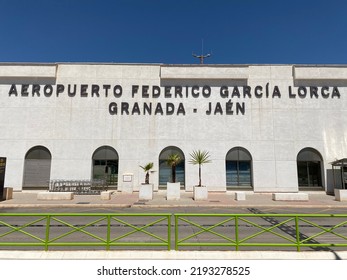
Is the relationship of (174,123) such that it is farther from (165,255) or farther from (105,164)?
(165,255)

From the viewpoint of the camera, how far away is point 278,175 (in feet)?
84.1

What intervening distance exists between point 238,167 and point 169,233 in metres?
20.0

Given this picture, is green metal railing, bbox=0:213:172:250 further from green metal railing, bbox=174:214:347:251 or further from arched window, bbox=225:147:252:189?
arched window, bbox=225:147:252:189

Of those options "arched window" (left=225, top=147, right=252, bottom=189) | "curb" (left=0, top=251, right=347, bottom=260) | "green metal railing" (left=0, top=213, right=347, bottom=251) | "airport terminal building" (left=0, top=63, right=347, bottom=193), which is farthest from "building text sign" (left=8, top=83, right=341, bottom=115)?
"curb" (left=0, top=251, right=347, bottom=260)

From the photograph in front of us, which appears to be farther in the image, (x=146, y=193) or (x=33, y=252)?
(x=146, y=193)

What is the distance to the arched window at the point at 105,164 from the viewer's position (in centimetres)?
2583

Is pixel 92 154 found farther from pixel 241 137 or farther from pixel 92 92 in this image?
pixel 241 137

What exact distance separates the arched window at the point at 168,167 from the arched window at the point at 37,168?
11.1 m

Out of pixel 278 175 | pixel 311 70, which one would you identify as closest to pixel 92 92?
pixel 278 175

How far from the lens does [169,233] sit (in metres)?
7.25

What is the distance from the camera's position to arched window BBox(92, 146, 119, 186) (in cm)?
2583

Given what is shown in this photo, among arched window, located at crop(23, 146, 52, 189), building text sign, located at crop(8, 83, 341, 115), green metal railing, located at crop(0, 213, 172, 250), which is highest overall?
building text sign, located at crop(8, 83, 341, 115)

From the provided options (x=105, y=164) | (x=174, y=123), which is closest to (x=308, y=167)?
(x=174, y=123)

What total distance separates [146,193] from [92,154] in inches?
326
